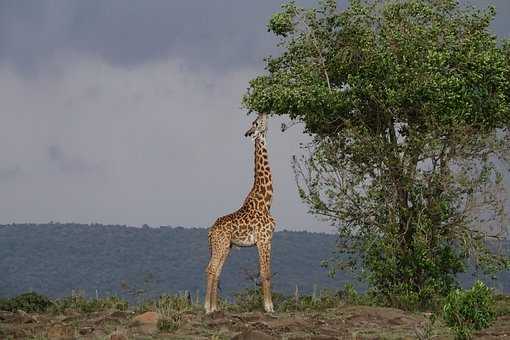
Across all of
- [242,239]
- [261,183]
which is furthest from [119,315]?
[261,183]

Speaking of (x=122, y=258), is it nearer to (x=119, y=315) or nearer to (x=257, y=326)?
(x=119, y=315)

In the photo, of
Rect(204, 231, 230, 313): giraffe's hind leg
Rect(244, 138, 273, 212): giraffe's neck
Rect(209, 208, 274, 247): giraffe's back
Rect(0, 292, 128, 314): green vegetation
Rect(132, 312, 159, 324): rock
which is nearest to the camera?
Rect(132, 312, 159, 324): rock

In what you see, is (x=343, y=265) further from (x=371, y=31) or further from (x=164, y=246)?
(x=164, y=246)

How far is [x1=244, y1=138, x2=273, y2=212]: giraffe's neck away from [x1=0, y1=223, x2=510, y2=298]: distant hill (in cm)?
7404

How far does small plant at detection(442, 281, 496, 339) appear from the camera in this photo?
20.3 meters

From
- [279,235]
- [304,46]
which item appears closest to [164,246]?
[279,235]

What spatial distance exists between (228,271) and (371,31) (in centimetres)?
8336

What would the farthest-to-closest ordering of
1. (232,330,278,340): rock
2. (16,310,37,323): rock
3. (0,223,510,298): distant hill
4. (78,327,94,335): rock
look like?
(0,223,510,298): distant hill < (16,310,37,323): rock < (78,327,94,335): rock < (232,330,278,340): rock

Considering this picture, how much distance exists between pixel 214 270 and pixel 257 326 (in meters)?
4.28

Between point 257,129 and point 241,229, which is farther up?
point 257,129

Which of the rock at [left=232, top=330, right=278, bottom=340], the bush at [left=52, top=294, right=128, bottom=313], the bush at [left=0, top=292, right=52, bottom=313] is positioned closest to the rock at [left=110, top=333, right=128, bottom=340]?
the rock at [left=232, top=330, right=278, bottom=340]

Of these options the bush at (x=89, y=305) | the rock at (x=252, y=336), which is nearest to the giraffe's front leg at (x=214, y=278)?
the bush at (x=89, y=305)

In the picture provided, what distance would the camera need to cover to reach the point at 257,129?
93.8ft

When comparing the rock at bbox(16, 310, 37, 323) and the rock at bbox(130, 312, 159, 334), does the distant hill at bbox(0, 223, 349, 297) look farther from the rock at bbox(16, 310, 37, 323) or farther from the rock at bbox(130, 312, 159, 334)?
the rock at bbox(130, 312, 159, 334)
